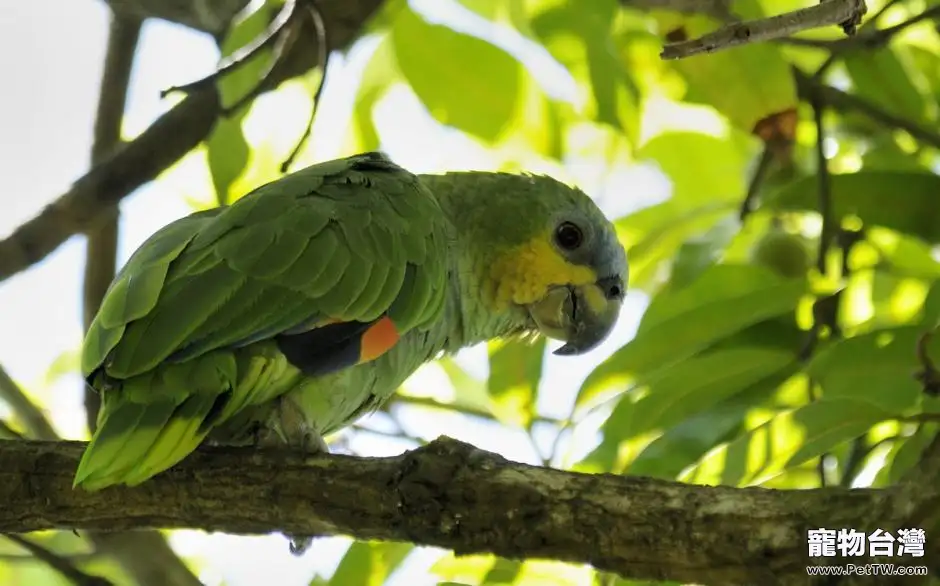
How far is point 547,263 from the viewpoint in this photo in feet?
8.11

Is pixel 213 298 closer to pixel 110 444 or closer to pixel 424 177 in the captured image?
pixel 110 444

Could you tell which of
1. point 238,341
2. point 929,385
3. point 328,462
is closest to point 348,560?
point 328,462

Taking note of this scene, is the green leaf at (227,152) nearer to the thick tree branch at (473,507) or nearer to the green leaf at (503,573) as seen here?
the thick tree branch at (473,507)

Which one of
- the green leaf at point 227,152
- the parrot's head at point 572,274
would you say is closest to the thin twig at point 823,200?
the parrot's head at point 572,274

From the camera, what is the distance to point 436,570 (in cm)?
202

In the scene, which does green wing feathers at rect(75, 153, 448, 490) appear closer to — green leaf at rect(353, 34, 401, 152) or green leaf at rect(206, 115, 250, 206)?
green leaf at rect(206, 115, 250, 206)

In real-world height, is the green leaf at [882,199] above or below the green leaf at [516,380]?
above

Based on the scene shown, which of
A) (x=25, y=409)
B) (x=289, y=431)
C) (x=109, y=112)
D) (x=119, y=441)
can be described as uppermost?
(x=109, y=112)

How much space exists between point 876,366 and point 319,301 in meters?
0.99

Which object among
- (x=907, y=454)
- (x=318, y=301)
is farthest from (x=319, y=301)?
(x=907, y=454)

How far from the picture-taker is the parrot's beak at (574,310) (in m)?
2.49

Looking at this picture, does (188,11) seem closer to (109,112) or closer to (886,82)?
(109,112)

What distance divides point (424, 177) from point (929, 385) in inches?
59.4

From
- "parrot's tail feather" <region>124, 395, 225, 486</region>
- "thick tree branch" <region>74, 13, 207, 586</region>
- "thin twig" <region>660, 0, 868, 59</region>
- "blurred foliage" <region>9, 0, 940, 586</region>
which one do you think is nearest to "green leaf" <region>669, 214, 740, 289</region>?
"blurred foliage" <region>9, 0, 940, 586</region>
